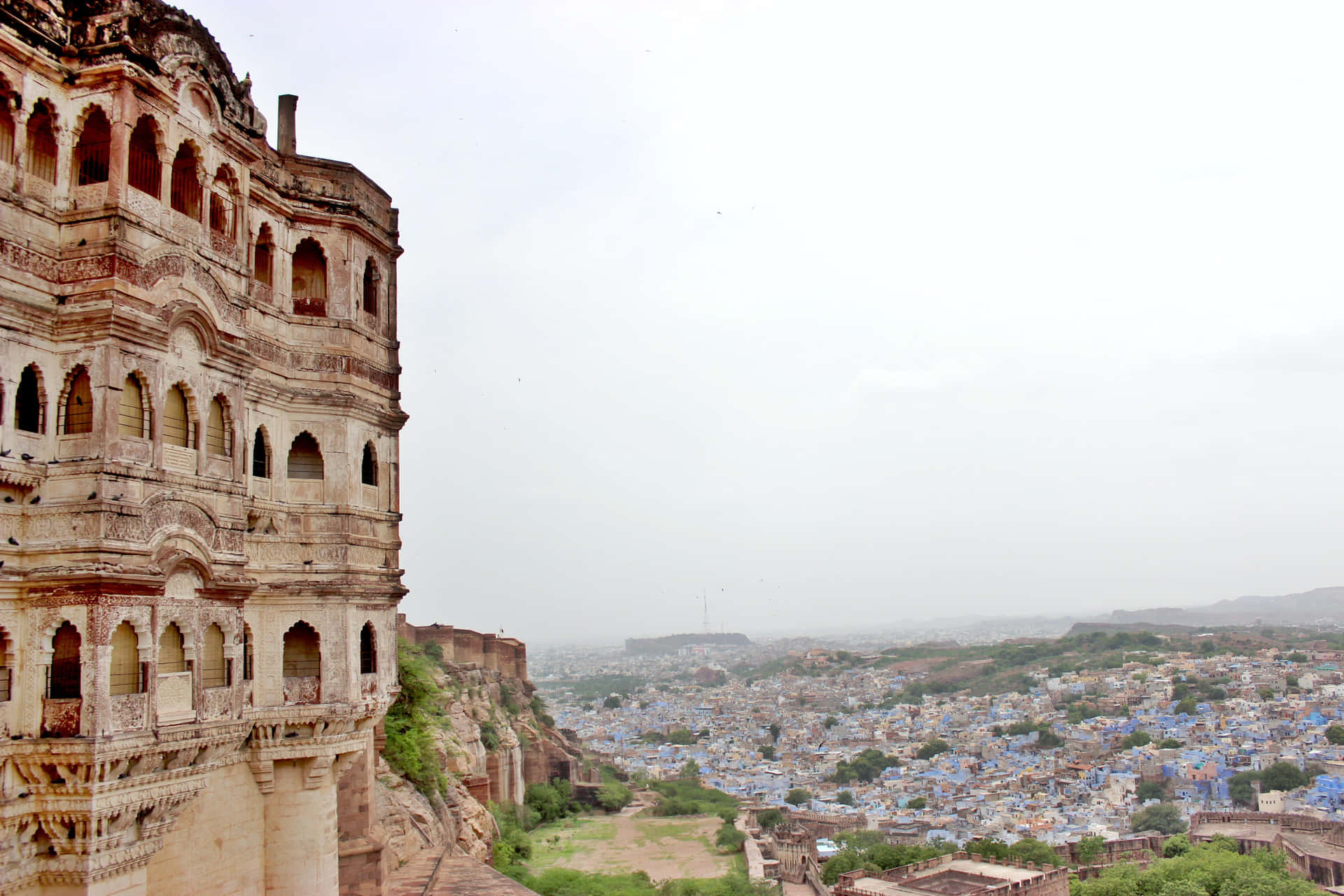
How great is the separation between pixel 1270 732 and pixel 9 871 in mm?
89431

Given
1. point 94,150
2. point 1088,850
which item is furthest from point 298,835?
point 1088,850

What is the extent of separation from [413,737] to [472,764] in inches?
283

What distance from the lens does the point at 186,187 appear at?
11.4 meters

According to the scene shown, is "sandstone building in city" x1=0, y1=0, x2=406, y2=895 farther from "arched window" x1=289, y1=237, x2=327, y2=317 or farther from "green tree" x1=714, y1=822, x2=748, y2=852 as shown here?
"green tree" x1=714, y1=822, x2=748, y2=852

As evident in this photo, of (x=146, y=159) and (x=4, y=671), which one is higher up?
(x=146, y=159)

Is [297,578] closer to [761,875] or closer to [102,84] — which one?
[102,84]

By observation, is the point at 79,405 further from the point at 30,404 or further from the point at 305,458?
the point at 305,458

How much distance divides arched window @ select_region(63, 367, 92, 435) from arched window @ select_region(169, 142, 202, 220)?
98.5 inches

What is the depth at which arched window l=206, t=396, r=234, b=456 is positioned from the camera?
36.8ft

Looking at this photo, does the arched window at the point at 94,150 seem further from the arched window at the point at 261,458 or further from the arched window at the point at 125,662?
the arched window at the point at 125,662

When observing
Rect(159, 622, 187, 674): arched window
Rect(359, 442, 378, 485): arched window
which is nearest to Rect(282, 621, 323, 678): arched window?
Rect(359, 442, 378, 485): arched window

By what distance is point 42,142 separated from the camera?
9961mm

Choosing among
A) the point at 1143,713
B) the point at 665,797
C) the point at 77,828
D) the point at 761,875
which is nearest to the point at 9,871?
the point at 77,828

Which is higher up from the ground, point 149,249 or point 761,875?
point 149,249
